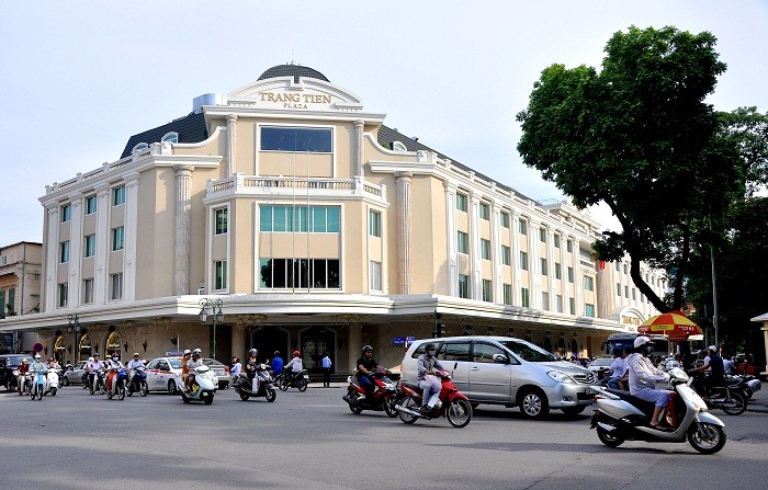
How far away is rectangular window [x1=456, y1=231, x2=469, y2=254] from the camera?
4705cm

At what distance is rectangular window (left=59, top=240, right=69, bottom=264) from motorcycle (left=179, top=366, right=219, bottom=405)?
102 ft

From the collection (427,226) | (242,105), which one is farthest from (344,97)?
(427,226)

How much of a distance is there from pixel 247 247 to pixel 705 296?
26577 millimetres

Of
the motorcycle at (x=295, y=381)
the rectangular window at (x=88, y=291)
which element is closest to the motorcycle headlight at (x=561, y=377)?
the motorcycle at (x=295, y=381)

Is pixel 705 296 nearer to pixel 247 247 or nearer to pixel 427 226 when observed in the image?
pixel 427 226

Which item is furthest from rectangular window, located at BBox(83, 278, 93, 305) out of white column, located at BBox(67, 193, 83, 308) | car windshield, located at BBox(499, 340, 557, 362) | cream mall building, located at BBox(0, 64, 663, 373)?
car windshield, located at BBox(499, 340, 557, 362)

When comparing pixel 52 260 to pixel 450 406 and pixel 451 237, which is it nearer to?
pixel 451 237

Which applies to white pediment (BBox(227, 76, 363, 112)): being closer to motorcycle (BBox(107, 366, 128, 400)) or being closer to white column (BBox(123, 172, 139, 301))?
white column (BBox(123, 172, 139, 301))

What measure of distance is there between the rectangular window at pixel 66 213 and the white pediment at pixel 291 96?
47.7 feet

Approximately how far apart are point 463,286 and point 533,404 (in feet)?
104

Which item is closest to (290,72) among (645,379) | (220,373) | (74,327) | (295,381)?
(74,327)

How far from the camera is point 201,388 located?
2077 cm

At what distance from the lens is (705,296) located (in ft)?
146

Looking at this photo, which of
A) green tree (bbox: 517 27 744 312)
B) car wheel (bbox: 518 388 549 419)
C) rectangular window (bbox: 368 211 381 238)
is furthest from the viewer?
rectangular window (bbox: 368 211 381 238)
